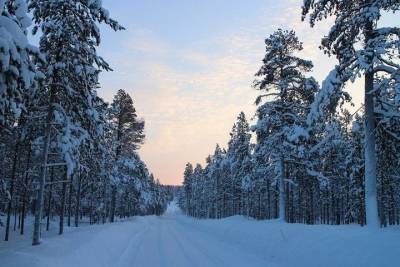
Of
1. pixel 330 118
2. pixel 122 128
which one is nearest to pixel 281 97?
pixel 330 118

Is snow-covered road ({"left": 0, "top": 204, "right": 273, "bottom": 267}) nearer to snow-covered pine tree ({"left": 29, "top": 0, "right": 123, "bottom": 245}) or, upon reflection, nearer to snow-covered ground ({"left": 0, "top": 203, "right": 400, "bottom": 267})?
snow-covered ground ({"left": 0, "top": 203, "right": 400, "bottom": 267})

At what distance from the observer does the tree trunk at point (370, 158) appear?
1466cm

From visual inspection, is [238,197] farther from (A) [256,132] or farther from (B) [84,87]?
(B) [84,87]

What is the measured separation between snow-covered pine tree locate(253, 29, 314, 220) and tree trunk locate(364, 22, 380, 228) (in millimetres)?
11393

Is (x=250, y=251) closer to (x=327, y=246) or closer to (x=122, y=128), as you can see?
(x=327, y=246)

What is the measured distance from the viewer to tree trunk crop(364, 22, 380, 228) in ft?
48.1

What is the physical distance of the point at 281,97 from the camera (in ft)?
92.5

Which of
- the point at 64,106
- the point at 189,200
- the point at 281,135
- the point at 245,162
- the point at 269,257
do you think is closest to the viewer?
the point at 269,257

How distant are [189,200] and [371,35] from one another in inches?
4751

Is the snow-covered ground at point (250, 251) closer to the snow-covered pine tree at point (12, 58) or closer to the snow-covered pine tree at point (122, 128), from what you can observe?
the snow-covered pine tree at point (12, 58)

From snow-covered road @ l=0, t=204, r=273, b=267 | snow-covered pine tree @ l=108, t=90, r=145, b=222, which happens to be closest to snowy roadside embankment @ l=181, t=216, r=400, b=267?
snow-covered road @ l=0, t=204, r=273, b=267

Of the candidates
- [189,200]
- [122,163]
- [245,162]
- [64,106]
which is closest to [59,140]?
[64,106]

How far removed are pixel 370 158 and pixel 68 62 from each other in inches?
514

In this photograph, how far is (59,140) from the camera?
716 inches
